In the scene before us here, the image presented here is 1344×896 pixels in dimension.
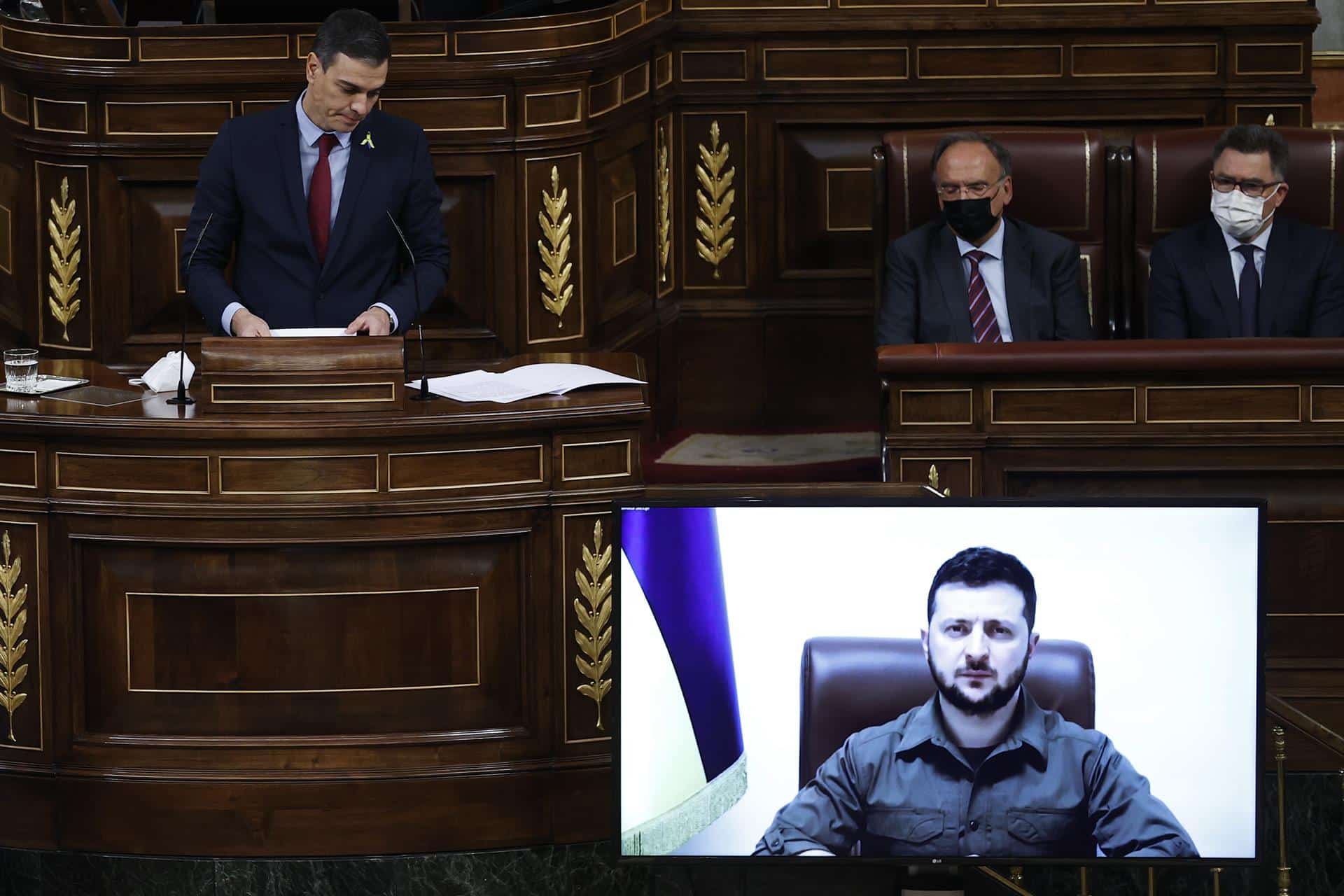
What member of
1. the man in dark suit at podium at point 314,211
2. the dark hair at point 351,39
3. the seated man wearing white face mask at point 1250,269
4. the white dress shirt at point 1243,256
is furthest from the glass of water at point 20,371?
the white dress shirt at point 1243,256

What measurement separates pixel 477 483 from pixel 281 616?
0.42m

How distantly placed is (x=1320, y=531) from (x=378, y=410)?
6.27 ft

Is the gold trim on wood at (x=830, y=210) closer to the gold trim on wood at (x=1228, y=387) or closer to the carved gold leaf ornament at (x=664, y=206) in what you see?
the carved gold leaf ornament at (x=664, y=206)

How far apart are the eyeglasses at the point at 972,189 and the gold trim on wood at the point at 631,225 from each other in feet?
3.82

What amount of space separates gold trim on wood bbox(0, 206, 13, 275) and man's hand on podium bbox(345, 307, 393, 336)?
7.06 ft

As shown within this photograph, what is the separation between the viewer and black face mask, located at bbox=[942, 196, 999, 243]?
448 centimetres

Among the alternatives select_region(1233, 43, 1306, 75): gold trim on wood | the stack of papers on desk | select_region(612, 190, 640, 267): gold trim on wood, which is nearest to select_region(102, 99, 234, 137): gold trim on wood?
select_region(612, 190, 640, 267): gold trim on wood

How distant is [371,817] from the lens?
3420 millimetres

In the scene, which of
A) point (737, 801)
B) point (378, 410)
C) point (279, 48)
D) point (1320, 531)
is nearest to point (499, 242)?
point (279, 48)

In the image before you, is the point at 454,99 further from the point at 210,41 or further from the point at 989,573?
the point at 989,573

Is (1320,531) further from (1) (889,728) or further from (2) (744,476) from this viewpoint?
(1) (889,728)

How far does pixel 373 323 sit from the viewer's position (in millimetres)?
3605

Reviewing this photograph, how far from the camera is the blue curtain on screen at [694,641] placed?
236cm

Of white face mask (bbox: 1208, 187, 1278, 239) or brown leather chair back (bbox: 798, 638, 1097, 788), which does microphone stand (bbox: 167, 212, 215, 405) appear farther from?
white face mask (bbox: 1208, 187, 1278, 239)
